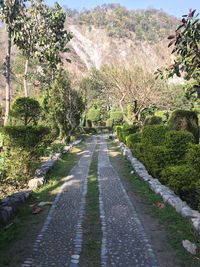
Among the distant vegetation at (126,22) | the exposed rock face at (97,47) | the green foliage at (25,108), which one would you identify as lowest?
the green foliage at (25,108)

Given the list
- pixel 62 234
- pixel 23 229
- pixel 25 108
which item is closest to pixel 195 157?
pixel 62 234

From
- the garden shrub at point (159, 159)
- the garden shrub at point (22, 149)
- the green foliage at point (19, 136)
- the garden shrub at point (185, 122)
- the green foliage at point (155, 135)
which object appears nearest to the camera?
the garden shrub at point (159, 159)

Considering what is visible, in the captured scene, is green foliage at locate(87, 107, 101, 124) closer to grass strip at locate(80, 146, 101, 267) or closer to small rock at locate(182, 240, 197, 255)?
grass strip at locate(80, 146, 101, 267)

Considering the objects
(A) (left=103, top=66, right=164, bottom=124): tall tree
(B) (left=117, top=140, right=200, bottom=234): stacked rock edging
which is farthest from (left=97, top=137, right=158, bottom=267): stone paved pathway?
(A) (left=103, top=66, right=164, bottom=124): tall tree

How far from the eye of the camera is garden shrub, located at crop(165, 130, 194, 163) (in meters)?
10.9

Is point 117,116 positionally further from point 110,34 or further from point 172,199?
point 110,34

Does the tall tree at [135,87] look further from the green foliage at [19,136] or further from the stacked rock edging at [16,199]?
the stacked rock edging at [16,199]

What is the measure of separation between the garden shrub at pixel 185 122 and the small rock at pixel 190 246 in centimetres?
1065

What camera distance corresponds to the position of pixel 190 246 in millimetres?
6301

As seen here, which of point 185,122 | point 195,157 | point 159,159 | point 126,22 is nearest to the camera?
point 195,157

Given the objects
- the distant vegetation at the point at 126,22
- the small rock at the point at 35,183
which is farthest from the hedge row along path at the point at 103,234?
the distant vegetation at the point at 126,22

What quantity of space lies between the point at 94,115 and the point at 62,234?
51.6 meters

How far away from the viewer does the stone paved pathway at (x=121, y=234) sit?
5.85 metres

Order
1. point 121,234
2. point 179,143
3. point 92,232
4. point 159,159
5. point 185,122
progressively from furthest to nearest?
1. point 185,122
2. point 159,159
3. point 179,143
4. point 92,232
5. point 121,234
